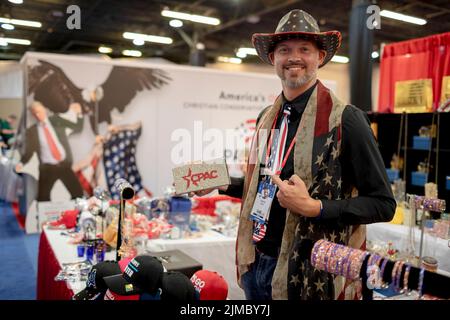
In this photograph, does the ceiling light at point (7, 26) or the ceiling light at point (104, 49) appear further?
the ceiling light at point (104, 49)

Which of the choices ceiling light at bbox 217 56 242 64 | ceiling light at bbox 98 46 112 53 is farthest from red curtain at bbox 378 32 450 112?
ceiling light at bbox 217 56 242 64

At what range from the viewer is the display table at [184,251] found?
2.20 meters

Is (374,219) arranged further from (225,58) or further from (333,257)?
(225,58)

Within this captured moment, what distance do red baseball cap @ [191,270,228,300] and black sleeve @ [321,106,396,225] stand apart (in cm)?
38

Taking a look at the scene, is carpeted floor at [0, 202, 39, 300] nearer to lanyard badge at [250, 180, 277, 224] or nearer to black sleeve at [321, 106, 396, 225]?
lanyard badge at [250, 180, 277, 224]

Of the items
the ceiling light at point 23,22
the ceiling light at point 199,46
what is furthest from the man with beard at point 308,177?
the ceiling light at point 199,46

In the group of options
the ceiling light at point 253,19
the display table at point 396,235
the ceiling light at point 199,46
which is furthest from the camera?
the ceiling light at point 199,46

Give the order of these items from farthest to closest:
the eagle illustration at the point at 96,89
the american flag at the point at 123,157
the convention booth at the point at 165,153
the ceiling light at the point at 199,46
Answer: the ceiling light at the point at 199,46, the american flag at the point at 123,157, the eagle illustration at the point at 96,89, the convention booth at the point at 165,153

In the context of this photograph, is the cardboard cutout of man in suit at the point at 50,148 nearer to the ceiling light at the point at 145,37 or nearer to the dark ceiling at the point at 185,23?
the dark ceiling at the point at 185,23

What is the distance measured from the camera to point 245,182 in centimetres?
128

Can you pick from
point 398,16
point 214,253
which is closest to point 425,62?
point 398,16

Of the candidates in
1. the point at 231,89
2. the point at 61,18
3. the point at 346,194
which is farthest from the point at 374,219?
the point at 231,89
